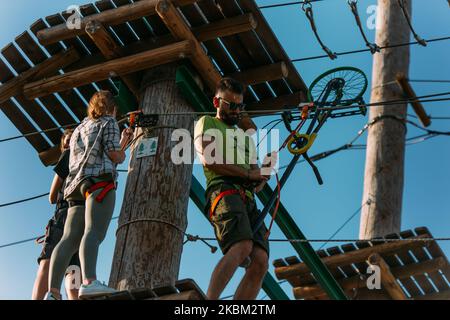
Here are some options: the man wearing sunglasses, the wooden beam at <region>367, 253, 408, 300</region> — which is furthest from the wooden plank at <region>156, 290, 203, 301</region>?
the wooden beam at <region>367, 253, 408, 300</region>

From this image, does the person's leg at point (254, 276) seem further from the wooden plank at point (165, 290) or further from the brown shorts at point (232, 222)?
the wooden plank at point (165, 290)

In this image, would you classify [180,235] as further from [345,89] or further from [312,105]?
[345,89]

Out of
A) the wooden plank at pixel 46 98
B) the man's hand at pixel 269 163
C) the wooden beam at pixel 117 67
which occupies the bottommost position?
the man's hand at pixel 269 163

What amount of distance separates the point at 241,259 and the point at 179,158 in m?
1.57

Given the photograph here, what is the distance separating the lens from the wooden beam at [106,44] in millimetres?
9023

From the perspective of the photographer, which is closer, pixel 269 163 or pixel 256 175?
pixel 256 175

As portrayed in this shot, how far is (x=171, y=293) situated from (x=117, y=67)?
3.14 meters

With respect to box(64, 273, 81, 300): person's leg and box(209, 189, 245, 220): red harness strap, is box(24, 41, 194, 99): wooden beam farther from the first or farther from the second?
box(64, 273, 81, 300): person's leg

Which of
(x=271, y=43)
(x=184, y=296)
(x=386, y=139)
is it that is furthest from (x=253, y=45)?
(x=386, y=139)

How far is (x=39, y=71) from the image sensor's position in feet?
31.3

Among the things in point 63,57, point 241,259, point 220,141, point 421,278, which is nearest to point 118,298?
point 241,259

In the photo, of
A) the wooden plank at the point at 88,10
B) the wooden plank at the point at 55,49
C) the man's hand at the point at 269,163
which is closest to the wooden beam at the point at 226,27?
the wooden plank at the point at 88,10

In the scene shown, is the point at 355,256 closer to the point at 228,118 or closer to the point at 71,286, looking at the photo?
the point at 228,118

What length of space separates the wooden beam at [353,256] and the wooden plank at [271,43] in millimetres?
2240
